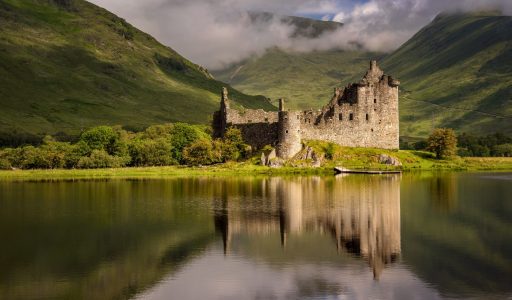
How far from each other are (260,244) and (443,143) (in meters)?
59.9

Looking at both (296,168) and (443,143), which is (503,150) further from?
(296,168)

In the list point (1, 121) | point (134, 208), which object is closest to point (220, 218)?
point (134, 208)

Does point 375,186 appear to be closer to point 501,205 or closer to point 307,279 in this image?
point 501,205

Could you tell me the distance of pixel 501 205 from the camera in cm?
4647

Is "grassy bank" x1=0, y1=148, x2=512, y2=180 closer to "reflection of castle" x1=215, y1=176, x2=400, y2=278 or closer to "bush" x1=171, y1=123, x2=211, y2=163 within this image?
"bush" x1=171, y1=123, x2=211, y2=163

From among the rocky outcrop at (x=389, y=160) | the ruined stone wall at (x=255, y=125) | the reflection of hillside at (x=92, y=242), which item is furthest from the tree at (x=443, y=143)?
the reflection of hillside at (x=92, y=242)

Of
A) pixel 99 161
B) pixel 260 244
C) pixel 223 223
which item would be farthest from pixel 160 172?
pixel 260 244

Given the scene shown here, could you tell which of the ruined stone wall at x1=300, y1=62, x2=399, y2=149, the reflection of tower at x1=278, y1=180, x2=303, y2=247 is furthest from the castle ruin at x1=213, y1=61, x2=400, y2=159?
the reflection of tower at x1=278, y1=180, x2=303, y2=247

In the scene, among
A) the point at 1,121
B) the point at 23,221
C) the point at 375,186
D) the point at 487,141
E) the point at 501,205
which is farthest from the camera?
the point at 1,121

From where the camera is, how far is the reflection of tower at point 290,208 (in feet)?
125

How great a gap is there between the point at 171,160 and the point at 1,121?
337 feet

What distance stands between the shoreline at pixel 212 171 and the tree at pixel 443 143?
1639mm

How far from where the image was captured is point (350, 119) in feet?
284

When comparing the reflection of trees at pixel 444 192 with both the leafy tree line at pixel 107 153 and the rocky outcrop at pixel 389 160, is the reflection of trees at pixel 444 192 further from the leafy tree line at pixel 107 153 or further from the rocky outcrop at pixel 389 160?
the leafy tree line at pixel 107 153
